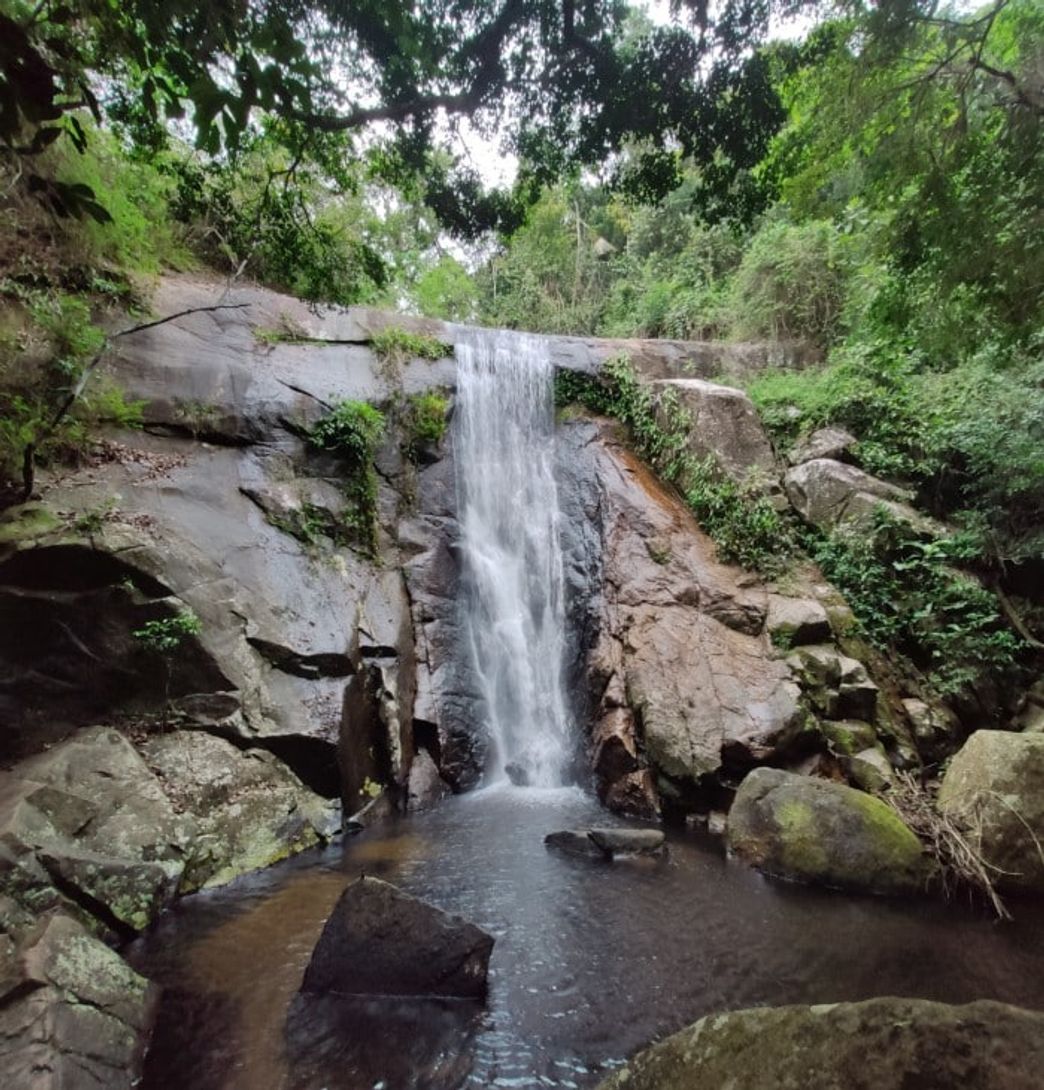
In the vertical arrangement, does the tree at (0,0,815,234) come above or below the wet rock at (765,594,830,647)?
above

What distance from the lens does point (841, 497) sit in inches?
383

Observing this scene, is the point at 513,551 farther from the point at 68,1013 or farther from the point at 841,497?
the point at 68,1013

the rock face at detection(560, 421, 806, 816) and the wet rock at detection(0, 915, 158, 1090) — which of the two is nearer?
the wet rock at detection(0, 915, 158, 1090)

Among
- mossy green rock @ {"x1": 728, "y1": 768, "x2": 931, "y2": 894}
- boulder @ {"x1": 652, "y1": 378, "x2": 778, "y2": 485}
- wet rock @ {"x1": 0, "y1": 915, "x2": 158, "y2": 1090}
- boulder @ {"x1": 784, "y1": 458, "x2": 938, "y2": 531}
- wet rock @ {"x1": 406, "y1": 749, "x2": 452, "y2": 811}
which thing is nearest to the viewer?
wet rock @ {"x1": 0, "y1": 915, "x2": 158, "y2": 1090}

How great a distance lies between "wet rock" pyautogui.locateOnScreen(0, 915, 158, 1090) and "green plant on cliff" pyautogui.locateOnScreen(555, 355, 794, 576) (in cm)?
817

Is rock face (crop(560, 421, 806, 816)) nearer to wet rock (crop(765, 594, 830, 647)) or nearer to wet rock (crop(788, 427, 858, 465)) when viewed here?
wet rock (crop(765, 594, 830, 647))

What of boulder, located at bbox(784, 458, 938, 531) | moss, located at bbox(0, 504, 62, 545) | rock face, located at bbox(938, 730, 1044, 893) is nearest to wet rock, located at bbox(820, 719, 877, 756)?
rock face, located at bbox(938, 730, 1044, 893)

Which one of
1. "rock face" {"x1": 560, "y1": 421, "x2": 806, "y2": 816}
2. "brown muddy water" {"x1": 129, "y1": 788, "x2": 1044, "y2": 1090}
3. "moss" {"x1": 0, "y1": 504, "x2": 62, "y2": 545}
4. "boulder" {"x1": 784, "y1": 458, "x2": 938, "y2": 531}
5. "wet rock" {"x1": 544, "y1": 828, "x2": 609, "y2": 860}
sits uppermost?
"boulder" {"x1": 784, "y1": 458, "x2": 938, "y2": 531}

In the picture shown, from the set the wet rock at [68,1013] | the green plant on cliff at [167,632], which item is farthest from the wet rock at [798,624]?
the wet rock at [68,1013]

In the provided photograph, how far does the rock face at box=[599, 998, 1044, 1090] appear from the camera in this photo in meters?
1.75

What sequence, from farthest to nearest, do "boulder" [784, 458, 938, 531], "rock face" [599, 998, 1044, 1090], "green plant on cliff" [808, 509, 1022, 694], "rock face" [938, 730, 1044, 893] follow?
1. "boulder" [784, 458, 938, 531]
2. "green plant on cliff" [808, 509, 1022, 694]
3. "rock face" [938, 730, 1044, 893]
4. "rock face" [599, 998, 1044, 1090]

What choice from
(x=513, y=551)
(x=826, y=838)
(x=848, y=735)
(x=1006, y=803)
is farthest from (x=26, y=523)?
(x=1006, y=803)

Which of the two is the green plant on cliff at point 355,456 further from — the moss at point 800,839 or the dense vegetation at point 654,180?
the moss at point 800,839

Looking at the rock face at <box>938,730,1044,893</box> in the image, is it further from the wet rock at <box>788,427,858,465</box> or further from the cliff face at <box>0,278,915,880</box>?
the wet rock at <box>788,427,858,465</box>
